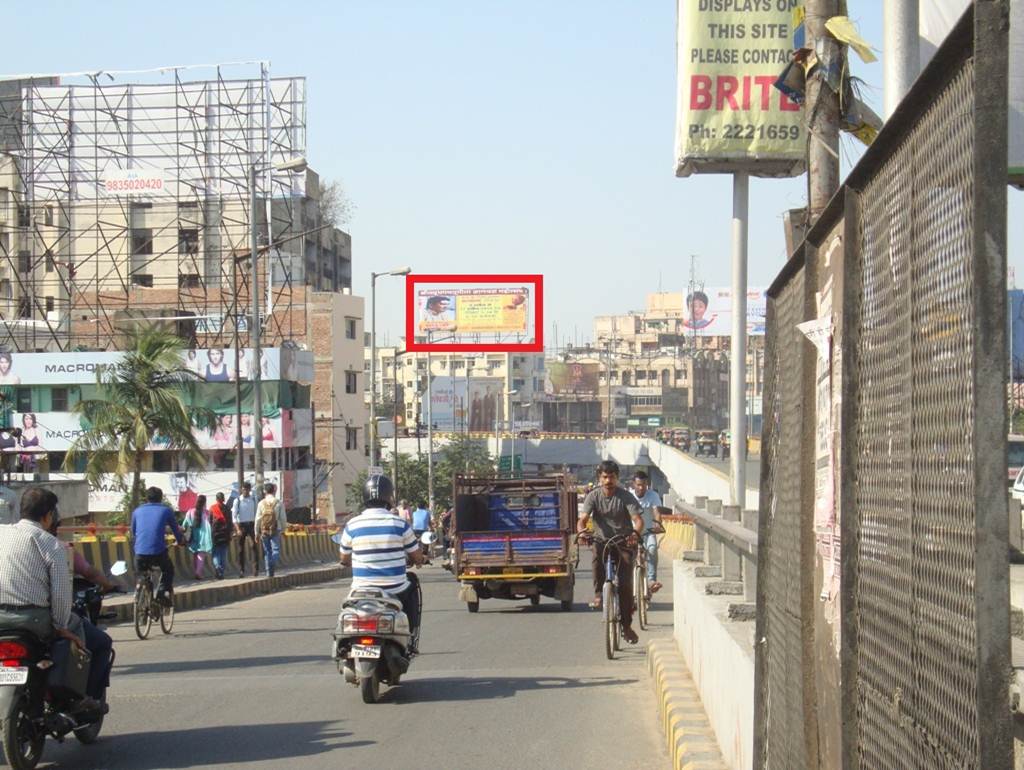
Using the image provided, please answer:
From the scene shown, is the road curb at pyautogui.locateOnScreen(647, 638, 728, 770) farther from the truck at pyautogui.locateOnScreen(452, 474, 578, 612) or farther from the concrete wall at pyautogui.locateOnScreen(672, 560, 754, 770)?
the truck at pyautogui.locateOnScreen(452, 474, 578, 612)

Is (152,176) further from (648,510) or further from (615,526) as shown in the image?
(615,526)

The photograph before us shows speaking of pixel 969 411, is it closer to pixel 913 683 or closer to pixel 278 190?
pixel 913 683

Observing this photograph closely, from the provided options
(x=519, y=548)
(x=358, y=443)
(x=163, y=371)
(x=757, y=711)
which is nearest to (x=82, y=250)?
(x=358, y=443)

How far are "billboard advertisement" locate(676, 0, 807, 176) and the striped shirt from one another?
6.69 m

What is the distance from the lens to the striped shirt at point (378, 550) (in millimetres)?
10727

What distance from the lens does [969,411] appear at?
213 cm

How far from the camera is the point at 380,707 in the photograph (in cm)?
1037

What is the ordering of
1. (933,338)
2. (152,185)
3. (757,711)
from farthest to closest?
(152,185)
(757,711)
(933,338)

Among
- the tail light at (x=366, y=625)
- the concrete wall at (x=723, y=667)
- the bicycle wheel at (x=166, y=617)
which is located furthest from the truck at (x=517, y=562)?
the concrete wall at (x=723, y=667)

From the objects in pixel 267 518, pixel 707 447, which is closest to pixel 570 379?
pixel 707 447

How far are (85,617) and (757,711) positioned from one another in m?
5.11

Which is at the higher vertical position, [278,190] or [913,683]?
[278,190]

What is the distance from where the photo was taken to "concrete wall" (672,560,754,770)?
6184 millimetres

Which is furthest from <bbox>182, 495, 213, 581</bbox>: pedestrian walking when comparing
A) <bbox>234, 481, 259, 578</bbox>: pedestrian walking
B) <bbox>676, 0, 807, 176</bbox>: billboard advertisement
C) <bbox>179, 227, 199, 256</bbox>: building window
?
<bbox>179, 227, 199, 256</bbox>: building window
